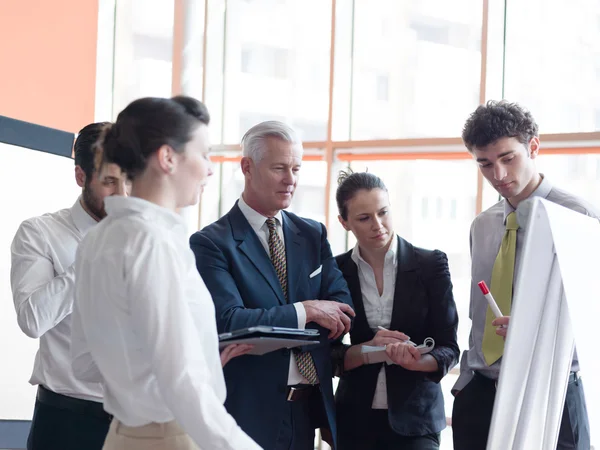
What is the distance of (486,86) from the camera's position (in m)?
5.03

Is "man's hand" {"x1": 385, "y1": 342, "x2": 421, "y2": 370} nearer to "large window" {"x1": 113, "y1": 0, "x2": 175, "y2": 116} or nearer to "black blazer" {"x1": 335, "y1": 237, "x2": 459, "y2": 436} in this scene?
"black blazer" {"x1": 335, "y1": 237, "x2": 459, "y2": 436}

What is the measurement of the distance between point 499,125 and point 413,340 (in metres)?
0.85

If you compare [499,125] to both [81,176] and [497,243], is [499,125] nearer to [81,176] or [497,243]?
[497,243]

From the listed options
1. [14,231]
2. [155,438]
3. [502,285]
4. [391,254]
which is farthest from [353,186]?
[14,231]

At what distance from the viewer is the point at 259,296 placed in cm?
280

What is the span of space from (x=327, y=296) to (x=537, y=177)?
88 cm

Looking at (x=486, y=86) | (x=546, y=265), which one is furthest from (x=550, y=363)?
(x=486, y=86)

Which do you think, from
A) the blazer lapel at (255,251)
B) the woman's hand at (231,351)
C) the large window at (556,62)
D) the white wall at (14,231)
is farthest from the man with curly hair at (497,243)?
the white wall at (14,231)

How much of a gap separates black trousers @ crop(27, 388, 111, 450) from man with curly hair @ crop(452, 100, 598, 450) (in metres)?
1.32

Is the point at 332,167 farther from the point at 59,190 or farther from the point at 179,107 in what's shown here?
the point at 179,107

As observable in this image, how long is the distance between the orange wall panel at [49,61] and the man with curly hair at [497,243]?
13.4ft

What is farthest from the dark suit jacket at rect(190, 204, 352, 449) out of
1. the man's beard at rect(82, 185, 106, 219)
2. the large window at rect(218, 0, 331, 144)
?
the large window at rect(218, 0, 331, 144)

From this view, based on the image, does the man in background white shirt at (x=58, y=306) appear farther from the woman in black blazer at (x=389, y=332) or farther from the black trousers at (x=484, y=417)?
the black trousers at (x=484, y=417)

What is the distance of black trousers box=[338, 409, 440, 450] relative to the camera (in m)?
2.89
